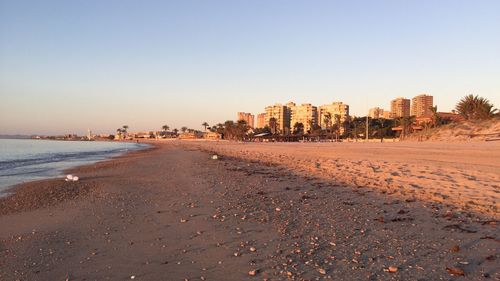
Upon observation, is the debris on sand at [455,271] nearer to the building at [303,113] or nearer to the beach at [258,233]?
the beach at [258,233]

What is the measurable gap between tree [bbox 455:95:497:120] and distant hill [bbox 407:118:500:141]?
451 inches

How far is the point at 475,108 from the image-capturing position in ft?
209

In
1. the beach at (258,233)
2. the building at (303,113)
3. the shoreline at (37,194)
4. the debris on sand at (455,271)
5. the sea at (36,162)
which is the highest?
the building at (303,113)

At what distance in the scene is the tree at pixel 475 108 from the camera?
60438 millimetres

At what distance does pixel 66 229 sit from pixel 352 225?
5466mm

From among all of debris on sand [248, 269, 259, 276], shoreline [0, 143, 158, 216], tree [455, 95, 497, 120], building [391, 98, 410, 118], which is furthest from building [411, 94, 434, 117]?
debris on sand [248, 269, 259, 276]

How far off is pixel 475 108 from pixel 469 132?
880 inches

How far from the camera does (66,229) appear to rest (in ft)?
21.3

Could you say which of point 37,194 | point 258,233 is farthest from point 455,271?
point 37,194

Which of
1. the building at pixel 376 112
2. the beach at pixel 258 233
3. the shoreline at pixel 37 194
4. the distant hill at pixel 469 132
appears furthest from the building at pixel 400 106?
the shoreline at pixel 37 194

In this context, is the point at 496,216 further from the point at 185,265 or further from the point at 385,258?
the point at 185,265

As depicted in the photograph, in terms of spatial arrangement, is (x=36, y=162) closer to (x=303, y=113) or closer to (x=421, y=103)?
(x=303, y=113)

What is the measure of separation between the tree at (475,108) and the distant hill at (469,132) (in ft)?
37.6

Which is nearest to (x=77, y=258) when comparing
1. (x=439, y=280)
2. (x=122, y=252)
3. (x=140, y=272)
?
(x=122, y=252)
